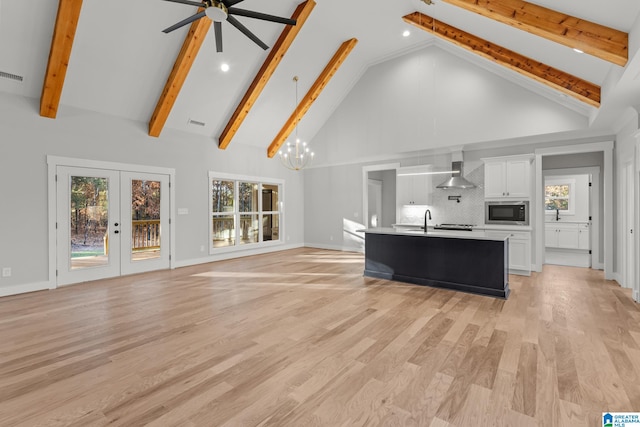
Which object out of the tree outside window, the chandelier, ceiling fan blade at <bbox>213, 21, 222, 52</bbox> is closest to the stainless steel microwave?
the tree outside window

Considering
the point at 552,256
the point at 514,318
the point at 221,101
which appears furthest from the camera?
the point at 552,256

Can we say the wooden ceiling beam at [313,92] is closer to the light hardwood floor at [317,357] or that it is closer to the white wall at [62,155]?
the white wall at [62,155]

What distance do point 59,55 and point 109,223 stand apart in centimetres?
273

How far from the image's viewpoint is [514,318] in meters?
3.53

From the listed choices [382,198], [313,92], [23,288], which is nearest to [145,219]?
[23,288]

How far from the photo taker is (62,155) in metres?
5.07

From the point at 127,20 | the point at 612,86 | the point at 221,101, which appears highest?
the point at 127,20

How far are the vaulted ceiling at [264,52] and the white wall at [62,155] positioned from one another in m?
0.24

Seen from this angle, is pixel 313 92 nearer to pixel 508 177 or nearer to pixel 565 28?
pixel 508 177

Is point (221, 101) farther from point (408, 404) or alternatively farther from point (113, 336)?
point (408, 404)

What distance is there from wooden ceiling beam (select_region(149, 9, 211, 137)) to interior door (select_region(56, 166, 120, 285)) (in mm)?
1287

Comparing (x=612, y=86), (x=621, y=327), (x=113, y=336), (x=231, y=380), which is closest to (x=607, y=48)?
(x=612, y=86)

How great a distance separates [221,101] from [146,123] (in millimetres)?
1542

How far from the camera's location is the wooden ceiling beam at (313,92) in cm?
695
